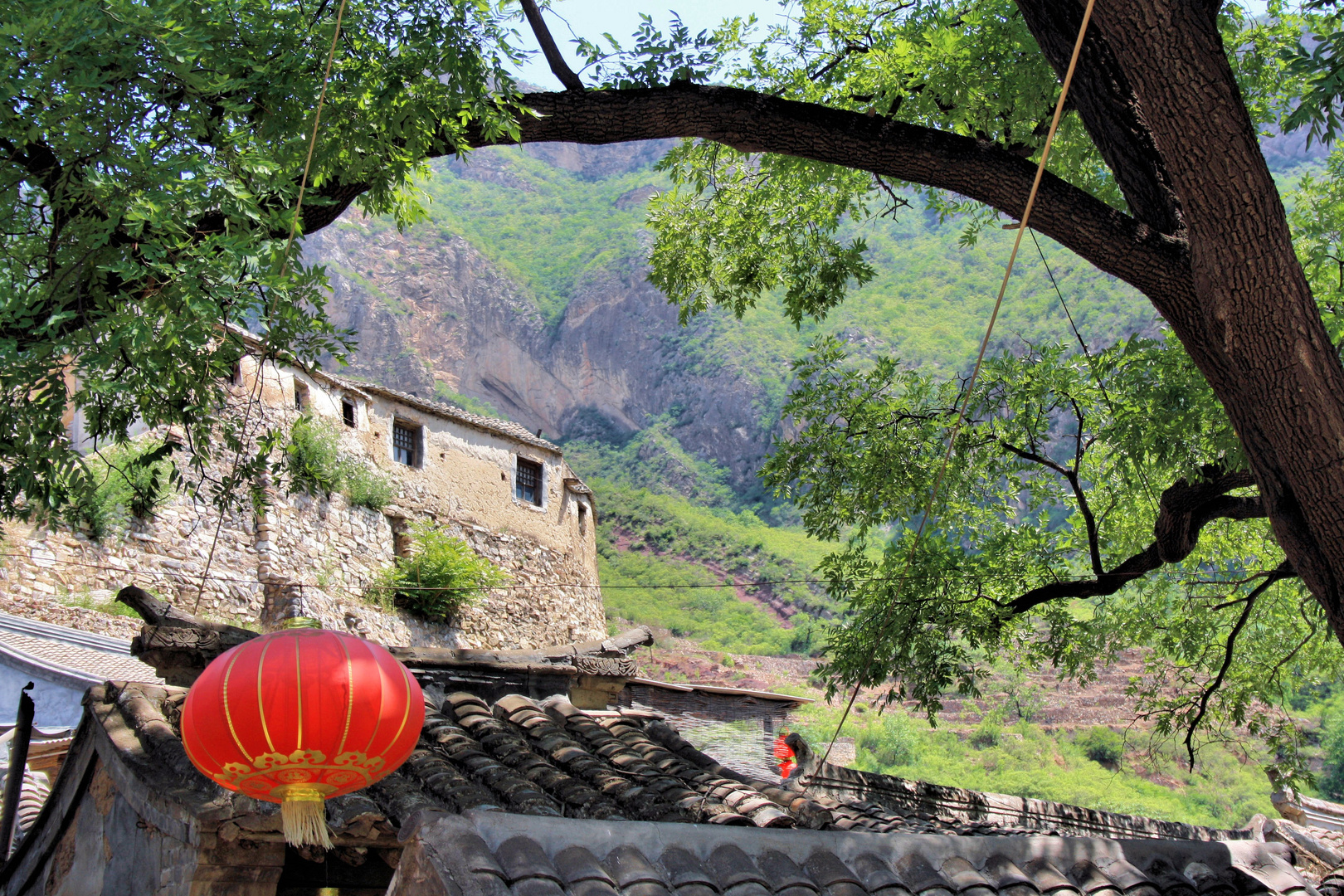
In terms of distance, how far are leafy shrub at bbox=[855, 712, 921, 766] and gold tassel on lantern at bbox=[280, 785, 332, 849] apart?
1069 inches

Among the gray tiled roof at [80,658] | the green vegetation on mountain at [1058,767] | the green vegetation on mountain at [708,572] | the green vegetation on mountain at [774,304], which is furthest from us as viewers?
the green vegetation on mountain at [774,304]

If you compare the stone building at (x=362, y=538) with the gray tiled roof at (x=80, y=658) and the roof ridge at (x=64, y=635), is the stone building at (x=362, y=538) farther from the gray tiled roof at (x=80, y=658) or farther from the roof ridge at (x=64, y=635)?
the gray tiled roof at (x=80, y=658)

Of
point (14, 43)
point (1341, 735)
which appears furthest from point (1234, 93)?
point (1341, 735)

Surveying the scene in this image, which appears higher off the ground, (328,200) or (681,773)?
(328,200)

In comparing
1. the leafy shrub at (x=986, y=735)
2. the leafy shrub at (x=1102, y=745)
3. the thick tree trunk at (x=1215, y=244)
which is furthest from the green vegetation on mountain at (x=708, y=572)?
the thick tree trunk at (x=1215, y=244)

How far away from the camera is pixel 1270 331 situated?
11.5ft

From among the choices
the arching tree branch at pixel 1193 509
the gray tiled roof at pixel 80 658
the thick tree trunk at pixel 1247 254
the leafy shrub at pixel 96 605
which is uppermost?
the thick tree trunk at pixel 1247 254

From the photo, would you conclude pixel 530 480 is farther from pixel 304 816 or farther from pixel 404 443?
pixel 304 816

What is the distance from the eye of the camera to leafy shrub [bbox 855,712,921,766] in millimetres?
28828

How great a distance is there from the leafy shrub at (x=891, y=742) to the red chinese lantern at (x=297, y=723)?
27168 millimetres

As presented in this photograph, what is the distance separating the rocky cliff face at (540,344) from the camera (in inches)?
2079

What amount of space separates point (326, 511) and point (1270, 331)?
1674 centimetres

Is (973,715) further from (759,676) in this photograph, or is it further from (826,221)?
(826,221)

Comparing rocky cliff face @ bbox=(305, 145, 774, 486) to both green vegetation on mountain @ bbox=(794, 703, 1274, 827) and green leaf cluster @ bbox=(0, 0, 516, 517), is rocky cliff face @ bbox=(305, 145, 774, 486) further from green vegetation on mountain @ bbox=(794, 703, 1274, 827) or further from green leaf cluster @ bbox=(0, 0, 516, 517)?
green leaf cluster @ bbox=(0, 0, 516, 517)
